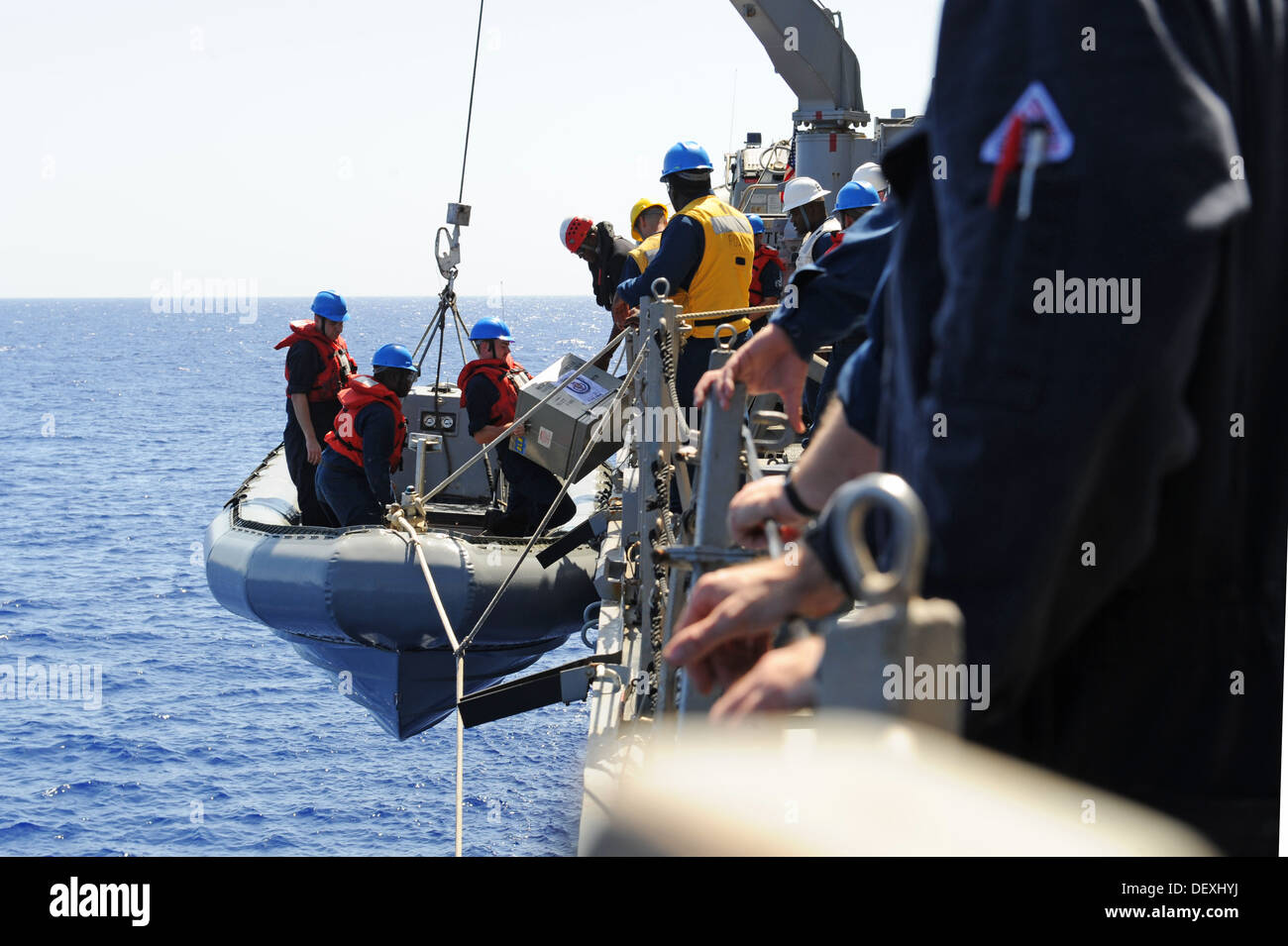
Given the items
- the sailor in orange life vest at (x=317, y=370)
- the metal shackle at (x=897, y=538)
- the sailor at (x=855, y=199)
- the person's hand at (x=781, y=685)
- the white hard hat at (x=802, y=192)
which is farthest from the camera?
the sailor in orange life vest at (x=317, y=370)

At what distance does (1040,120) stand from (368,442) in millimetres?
7496

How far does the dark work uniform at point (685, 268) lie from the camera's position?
249 inches

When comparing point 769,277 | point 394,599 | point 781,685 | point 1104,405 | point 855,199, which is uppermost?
point 855,199

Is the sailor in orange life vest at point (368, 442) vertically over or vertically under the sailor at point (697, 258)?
under

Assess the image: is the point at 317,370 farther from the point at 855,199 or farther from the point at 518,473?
the point at 855,199

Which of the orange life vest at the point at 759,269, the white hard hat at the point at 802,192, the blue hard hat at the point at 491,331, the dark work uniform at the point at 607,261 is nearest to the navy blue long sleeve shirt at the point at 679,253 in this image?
the dark work uniform at the point at 607,261

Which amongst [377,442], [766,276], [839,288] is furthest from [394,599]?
[839,288]

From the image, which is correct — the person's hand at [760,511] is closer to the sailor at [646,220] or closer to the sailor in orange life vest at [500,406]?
the sailor at [646,220]

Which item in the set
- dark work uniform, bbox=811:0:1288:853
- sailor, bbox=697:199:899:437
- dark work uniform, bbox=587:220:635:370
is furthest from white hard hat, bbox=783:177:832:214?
dark work uniform, bbox=811:0:1288:853

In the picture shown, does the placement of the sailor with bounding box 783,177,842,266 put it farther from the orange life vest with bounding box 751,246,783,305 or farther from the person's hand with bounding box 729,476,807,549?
the person's hand with bounding box 729,476,807,549

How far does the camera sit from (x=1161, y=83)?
0.94 m

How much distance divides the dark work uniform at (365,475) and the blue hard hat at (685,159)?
2609 mm

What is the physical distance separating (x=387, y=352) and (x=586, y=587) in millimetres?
2064

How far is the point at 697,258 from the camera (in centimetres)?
647
